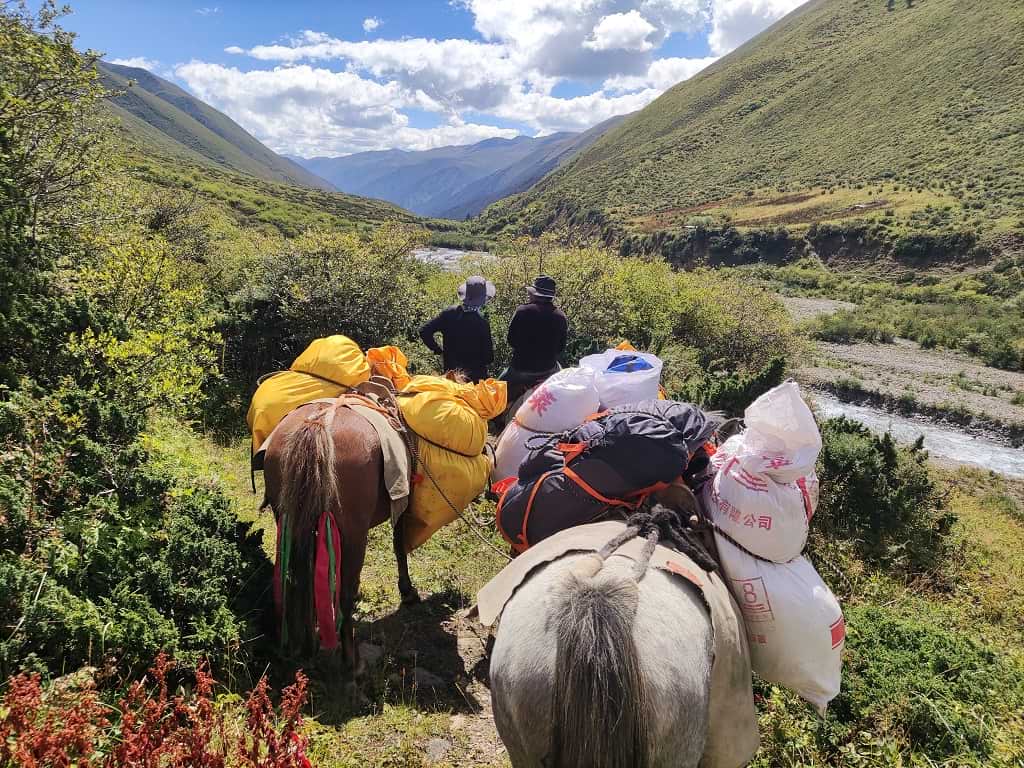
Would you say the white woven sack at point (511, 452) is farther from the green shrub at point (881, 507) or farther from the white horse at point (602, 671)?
the green shrub at point (881, 507)

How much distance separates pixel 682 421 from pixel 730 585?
0.83 metres

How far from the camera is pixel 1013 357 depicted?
23.9m

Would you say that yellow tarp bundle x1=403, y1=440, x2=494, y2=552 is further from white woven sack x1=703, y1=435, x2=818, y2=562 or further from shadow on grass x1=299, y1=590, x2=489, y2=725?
white woven sack x1=703, y1=435, x2=818, y2=562

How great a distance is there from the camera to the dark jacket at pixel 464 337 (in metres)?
5.98

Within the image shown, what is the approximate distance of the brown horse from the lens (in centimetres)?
295

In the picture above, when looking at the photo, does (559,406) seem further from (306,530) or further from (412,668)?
(412,668)

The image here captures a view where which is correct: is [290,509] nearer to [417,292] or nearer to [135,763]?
[135,763]

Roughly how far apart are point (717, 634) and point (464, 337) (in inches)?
175

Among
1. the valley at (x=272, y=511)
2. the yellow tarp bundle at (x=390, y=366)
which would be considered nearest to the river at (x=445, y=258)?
the valley at (x=272, y=511)

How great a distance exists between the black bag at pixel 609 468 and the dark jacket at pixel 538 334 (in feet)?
10.2

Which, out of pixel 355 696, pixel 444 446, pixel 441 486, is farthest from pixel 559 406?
pixel 355 696

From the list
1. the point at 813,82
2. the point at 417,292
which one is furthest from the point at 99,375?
the point at 813,82

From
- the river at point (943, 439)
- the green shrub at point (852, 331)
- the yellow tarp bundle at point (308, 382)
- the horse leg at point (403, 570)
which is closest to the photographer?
the yellow tarp bundle at point (308, 382)

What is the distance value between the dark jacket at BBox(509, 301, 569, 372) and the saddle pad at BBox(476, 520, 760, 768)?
3811 millimetres
